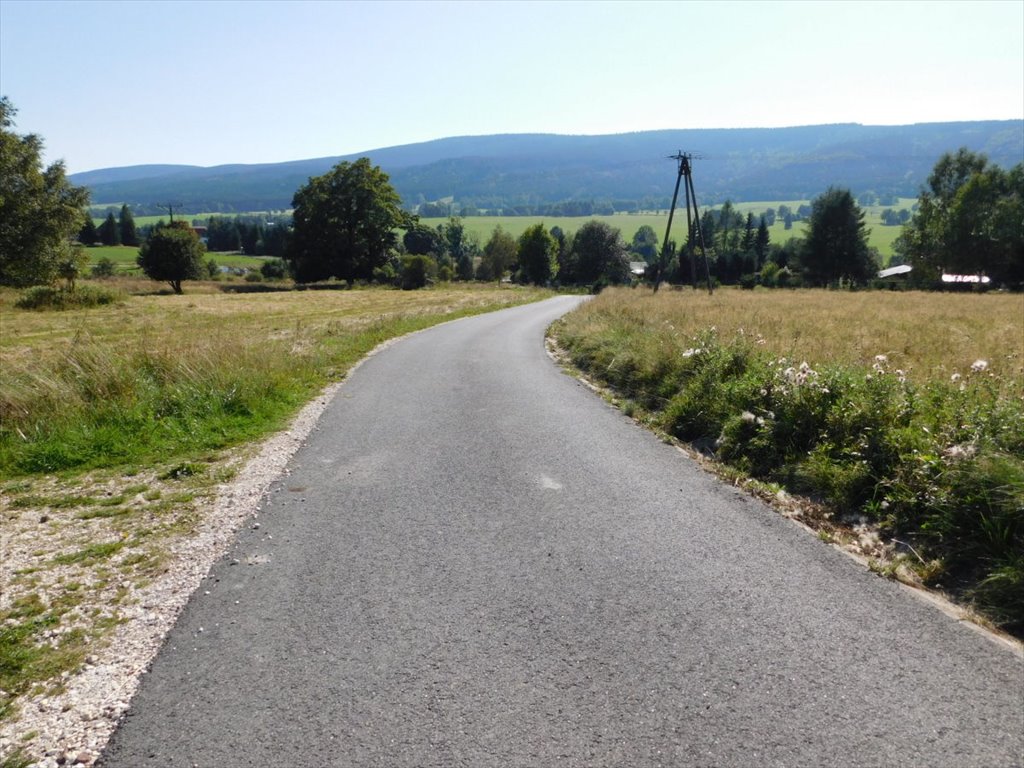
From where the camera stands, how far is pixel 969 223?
51.0m

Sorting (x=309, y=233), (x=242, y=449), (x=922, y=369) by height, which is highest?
(x=309, y=233)

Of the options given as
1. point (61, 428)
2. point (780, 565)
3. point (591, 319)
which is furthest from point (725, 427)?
point (591, 319)

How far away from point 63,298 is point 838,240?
66.9 meters

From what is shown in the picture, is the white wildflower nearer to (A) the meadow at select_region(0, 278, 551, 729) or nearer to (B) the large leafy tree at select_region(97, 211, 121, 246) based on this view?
(A) the meadow at select_region(0, 278, 551, 729)

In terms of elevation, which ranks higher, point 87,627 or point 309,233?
point 309,233

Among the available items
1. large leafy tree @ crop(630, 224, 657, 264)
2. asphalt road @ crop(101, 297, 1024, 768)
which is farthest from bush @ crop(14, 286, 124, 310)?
large leafy tree @ crop(630, 224, 657, 264)

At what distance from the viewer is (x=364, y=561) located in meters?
4.96

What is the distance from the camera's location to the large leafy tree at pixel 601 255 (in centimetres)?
7788

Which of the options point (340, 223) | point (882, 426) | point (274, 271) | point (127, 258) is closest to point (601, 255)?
point (340, 223)

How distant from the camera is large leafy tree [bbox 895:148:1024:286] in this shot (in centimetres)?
4778

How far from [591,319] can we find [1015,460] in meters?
17.1

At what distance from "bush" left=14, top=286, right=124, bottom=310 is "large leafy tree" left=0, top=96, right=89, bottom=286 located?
1062 millimetres

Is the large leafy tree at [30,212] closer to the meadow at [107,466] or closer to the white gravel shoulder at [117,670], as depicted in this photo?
the meadow at [107,466]

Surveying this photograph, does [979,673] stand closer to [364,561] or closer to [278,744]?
[278,744]
